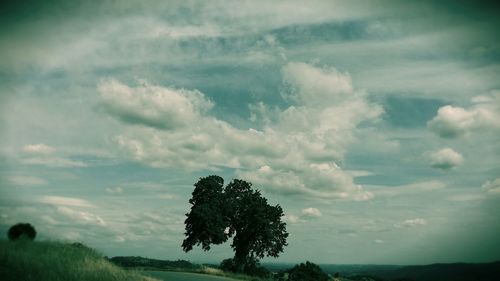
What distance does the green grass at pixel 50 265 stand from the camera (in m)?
20.2

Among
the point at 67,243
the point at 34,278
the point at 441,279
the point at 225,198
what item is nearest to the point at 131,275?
the point at 34,278

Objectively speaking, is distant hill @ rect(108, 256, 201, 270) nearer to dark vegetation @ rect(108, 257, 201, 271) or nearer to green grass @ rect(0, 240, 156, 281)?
dark vegetation @ rect(108, 257, 201, 271)

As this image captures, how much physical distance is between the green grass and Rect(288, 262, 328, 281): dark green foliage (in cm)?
2357

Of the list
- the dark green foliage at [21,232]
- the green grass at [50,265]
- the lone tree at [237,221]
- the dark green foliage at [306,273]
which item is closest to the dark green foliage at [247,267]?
the lone tree at [237,221]

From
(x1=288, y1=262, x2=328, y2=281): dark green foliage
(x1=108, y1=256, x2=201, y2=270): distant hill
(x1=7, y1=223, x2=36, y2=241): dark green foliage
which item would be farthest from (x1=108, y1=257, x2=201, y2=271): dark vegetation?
(x1=288, y1=262, x2=328, y2=281): dark green foliage

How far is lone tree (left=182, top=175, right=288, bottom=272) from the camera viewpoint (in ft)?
166

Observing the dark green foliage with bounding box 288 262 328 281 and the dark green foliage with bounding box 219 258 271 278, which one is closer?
the dark green foliage with bounding box 288 262 328 281

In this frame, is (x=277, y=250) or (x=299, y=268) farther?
(x=277, y=250)

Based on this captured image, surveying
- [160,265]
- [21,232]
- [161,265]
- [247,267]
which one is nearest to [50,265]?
[21,232]

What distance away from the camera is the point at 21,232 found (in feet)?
83.6

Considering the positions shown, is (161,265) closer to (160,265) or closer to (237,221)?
(160,265)

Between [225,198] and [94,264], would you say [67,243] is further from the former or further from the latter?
[225,198]

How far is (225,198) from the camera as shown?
53000 mm

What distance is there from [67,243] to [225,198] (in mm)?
26332
